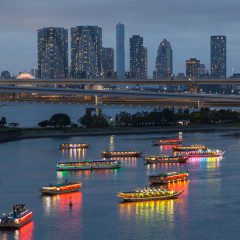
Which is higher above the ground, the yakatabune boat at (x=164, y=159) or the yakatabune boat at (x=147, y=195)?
the yakatabune boat at (x=164, y=159)

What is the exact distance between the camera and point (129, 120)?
29844 mm

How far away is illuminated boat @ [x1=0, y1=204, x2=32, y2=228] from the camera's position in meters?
11.9

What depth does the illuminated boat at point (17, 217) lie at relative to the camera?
1186cm

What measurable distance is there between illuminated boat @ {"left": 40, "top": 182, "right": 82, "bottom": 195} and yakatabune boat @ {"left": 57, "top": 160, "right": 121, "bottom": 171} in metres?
2.86

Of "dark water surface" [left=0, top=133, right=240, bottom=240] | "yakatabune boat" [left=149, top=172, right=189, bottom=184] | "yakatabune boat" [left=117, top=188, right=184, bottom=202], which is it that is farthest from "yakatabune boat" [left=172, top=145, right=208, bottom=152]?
"yakatabune boat" [left=117, top=188, right=184, bottom=202]

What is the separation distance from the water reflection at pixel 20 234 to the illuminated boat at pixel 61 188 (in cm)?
234

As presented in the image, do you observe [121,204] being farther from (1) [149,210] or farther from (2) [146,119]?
(2) [146,119]

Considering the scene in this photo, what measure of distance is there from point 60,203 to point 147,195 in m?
1.28

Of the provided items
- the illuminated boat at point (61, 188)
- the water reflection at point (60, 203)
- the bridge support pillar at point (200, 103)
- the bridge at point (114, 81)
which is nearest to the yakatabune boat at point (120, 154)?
the illuminated boat at point (61, 188)

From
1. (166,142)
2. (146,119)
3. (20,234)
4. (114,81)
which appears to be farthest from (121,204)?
(114,81)

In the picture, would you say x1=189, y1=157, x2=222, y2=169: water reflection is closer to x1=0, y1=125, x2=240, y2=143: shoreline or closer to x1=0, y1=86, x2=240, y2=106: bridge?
x1=0, y1=125, x2=240, y2=143: shoreline

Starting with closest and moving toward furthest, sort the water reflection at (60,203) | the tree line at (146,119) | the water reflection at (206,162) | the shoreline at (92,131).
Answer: the water reflection at (60,203) → the water reflection at (206,162) → the shoreline at (92,131) → the tree line at (146,119)

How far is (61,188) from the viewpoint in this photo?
14555 mm

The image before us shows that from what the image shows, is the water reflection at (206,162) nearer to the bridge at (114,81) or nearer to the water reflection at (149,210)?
the water reflection at (149,210)
